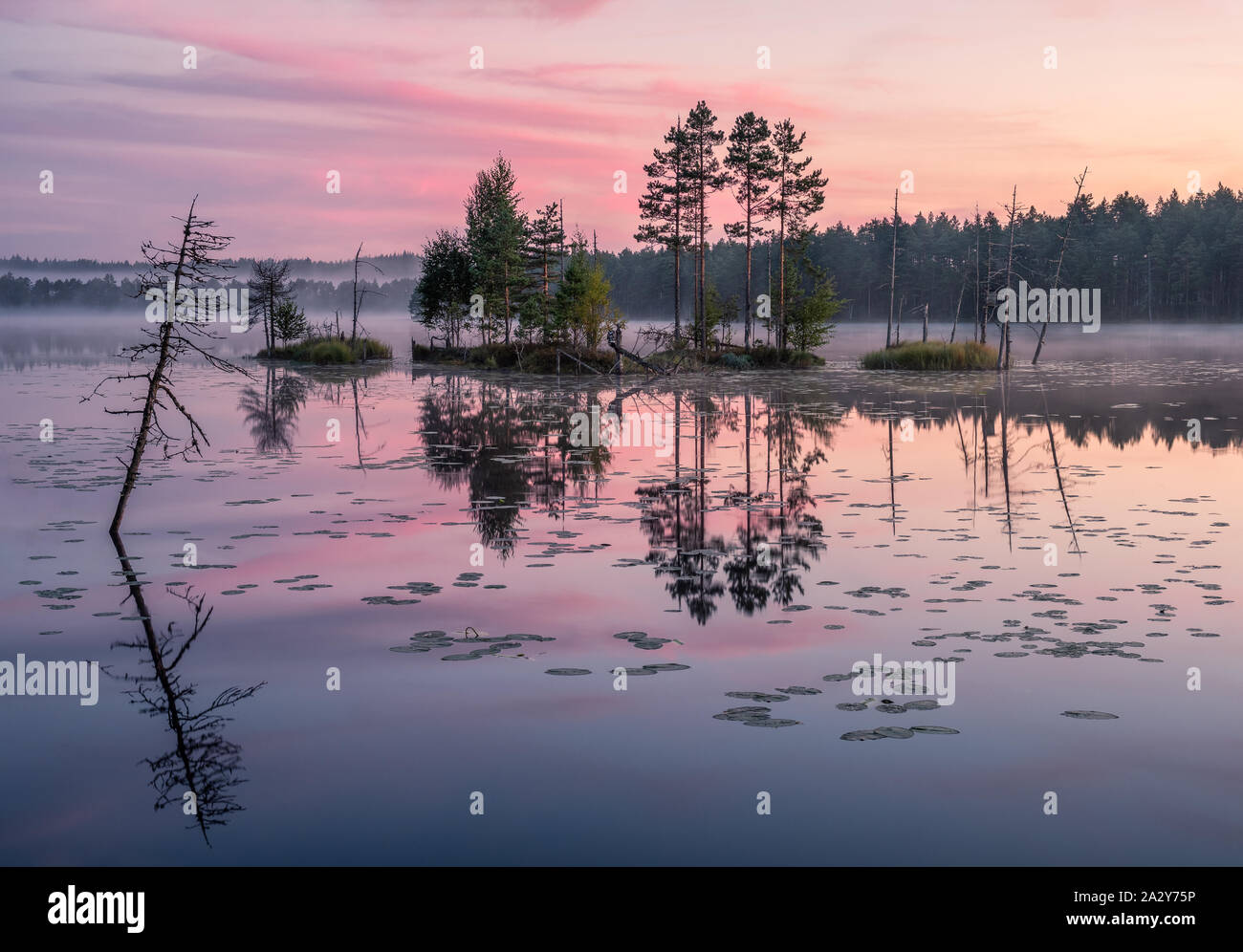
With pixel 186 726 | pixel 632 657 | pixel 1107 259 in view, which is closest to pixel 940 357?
pixel 632 657

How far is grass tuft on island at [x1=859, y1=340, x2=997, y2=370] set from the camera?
6412cm

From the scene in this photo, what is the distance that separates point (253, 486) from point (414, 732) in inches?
553

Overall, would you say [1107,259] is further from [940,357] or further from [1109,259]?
[940,357]

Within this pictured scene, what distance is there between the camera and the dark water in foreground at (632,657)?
7.00 metres

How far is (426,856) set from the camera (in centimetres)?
665

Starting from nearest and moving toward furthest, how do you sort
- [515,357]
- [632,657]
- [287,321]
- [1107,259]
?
[632,657] → [515,357] → [287,321] → [1107,259]

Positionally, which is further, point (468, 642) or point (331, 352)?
point (331, 352)

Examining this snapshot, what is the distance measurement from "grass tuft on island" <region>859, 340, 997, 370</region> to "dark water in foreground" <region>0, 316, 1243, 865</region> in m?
41.4

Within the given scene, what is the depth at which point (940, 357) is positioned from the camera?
6419cm

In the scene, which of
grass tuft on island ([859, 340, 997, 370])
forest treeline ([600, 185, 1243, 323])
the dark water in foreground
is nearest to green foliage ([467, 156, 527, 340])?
grass tuft on island ([859, 340, 997, 370])

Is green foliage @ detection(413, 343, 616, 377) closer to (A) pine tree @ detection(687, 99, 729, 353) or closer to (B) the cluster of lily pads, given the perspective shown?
(A) pine tree @ detection(687, 99, 729, 353)

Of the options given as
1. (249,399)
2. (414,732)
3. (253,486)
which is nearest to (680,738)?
(414,732)

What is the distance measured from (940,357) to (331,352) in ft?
136
